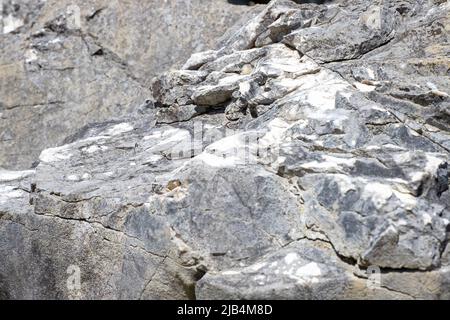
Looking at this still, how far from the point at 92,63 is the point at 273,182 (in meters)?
3.94

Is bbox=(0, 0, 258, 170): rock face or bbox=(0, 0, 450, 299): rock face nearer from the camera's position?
bbox=(0, 0, 450, 299): rock face

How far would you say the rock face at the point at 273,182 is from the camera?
4426mm

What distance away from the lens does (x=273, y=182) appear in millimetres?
4863

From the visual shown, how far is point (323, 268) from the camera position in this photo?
4414 millimetres

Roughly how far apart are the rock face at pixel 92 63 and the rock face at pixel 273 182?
1.30 m

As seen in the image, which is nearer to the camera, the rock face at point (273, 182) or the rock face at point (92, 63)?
the rock face at point (273, 182)

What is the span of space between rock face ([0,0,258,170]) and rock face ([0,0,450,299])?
130 centimetres

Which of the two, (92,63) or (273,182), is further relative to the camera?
(92,63)

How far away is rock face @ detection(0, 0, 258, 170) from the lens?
7.89m
